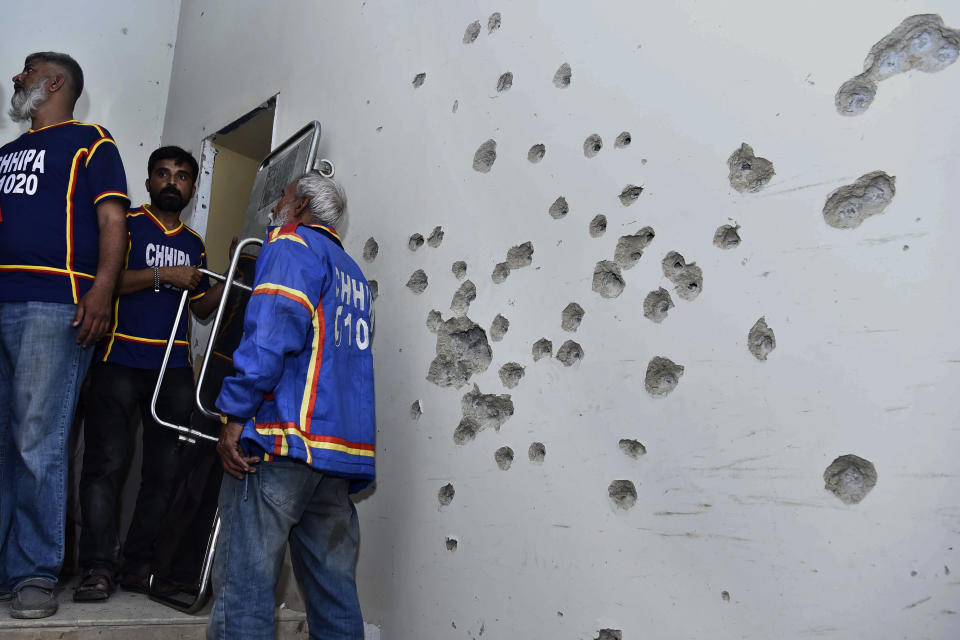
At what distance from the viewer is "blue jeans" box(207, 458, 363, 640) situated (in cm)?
185

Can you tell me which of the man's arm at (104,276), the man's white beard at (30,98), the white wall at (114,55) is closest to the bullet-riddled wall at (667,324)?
the man's arm at (104,276)

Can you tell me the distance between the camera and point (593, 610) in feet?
5.74

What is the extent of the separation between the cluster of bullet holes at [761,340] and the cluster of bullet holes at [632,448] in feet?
1.06

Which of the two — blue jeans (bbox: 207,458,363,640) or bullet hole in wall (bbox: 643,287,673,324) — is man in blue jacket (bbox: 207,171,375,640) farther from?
bullet hole in wall (bbox: 643,287,673,324)

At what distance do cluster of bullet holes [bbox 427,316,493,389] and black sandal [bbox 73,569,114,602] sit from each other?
1.19m

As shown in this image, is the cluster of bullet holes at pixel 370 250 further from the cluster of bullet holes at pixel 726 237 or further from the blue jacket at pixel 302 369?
the cluster of bullet holes at pixel 726 237

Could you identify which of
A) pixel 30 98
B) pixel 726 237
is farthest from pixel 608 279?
pixel 30 98

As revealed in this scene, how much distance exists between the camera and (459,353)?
2.24 metres

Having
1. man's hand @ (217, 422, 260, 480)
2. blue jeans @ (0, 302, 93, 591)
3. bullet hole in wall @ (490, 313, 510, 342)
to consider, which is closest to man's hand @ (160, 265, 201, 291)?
blue jeans @ (0, 302, 93, 591)

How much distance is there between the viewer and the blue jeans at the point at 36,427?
2.20 m

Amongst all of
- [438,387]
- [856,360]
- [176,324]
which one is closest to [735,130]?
[856,360]

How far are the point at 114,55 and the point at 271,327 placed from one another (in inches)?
116

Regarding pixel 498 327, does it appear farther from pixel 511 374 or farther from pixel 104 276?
pixel 104 276

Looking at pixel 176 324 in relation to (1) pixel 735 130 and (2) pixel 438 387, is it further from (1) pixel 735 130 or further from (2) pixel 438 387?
(1) pixel 735 130
